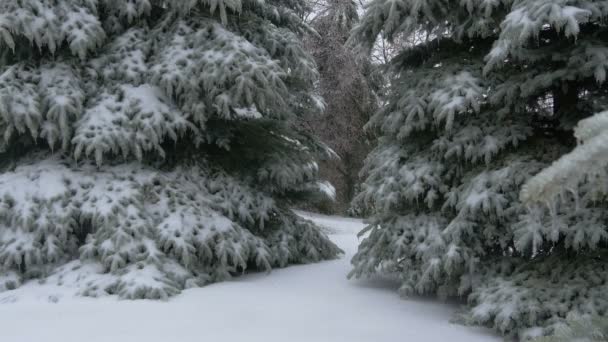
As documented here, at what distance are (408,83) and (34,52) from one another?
4152 mm

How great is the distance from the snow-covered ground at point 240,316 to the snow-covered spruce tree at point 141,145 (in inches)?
13.1

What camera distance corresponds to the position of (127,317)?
4.59 m

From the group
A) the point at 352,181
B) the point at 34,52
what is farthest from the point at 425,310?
the point at 352,181

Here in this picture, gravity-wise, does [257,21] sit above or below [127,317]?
above

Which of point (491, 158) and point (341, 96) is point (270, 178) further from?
point (341, 96)

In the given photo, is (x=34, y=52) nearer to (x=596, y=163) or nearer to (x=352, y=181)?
(x=596, y=163)

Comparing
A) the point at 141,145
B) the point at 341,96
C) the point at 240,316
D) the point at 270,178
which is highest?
the point at 341,96

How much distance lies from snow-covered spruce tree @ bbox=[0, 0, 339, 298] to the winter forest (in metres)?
0.02

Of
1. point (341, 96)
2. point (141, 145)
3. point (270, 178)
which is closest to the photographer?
point (141, 145)

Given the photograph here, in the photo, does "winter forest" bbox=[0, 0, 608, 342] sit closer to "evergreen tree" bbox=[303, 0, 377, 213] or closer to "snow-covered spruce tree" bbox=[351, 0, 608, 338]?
"snow-covered spruce tree" bbox=[351, 0, 608, 338]

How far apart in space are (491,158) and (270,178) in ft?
9.18

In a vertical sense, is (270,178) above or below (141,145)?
below

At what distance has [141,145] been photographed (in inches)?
239

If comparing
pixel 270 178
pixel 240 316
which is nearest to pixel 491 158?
pixel 240 316
